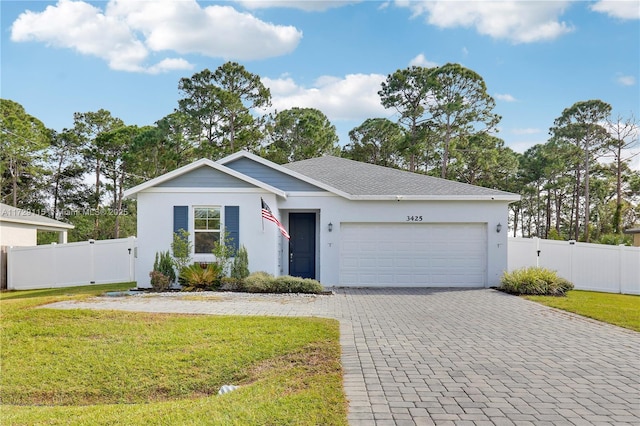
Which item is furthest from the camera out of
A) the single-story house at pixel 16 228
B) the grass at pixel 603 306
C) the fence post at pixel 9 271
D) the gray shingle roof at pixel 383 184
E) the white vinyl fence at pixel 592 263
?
the single-story house at pixel 16 228

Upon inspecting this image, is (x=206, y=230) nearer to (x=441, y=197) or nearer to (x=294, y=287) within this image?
(x=294, y=287)

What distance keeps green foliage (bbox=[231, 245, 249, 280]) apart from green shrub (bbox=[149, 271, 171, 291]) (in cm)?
202

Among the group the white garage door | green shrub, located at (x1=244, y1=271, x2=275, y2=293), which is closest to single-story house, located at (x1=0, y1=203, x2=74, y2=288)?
green shrub, located at (x1=244, y1=271, x2=275, y2=293)

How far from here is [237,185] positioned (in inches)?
523

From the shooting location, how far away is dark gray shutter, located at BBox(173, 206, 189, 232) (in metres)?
13.1

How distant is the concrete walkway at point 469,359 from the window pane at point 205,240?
8.20 feet

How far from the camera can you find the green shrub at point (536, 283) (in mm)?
12508

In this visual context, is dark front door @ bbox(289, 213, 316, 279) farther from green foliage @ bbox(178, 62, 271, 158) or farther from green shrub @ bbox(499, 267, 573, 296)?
green foliage @ bbox(178, 62, 271, 158)

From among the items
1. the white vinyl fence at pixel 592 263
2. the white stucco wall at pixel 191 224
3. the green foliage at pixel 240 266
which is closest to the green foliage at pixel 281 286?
the green foliage at pixel 240 266

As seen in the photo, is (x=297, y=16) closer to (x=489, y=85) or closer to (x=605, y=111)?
(x=489, y=85)

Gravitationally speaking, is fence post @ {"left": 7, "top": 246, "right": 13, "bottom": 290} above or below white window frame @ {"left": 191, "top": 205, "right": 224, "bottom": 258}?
below

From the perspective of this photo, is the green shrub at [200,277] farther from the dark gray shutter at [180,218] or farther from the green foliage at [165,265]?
the dark gray shutter at [180,218]

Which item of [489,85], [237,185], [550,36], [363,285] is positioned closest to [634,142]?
[489,85]

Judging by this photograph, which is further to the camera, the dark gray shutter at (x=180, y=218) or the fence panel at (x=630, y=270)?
the fence panel at (x=630, y=270)
